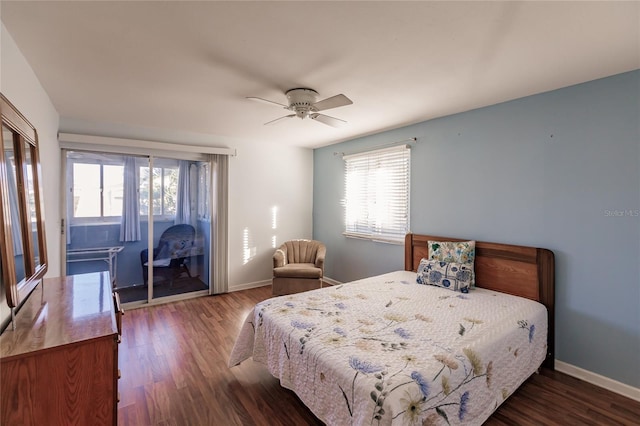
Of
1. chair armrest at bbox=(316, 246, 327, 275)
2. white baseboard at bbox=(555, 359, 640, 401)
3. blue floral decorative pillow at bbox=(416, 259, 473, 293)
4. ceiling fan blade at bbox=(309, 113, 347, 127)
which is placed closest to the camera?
white baseboard at bbox=(555, 359, 640, 401)

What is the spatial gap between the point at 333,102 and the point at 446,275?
6.44 feet

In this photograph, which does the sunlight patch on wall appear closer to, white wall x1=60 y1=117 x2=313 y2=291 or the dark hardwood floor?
white wall x1=60 y1=117 x2=313 y2=291

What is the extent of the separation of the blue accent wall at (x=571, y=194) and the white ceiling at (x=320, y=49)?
9.5 inches

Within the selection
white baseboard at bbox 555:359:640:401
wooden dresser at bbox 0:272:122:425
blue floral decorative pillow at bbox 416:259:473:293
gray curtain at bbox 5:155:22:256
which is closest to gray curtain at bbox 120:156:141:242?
gray curtain at bbox 5:155:22:256

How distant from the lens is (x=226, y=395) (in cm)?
215

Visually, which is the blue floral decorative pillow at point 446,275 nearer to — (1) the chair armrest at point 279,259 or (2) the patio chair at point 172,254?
(1) the chair armrest at point 279,259

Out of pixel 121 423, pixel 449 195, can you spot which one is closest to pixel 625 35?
pixel 449 195

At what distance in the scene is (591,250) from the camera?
233cm

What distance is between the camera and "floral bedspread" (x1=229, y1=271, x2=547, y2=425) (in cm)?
143

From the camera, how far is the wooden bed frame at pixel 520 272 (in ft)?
8.23

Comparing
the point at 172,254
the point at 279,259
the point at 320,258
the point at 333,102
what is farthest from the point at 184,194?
the point at 333,102

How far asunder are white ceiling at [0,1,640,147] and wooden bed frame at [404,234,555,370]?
1.42 meters

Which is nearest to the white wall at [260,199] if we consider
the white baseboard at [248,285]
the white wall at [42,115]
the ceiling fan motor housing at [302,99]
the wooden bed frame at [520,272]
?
the white baseboard at [248,285]

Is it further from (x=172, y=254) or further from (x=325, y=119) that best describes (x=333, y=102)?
(x=172, y=254)
